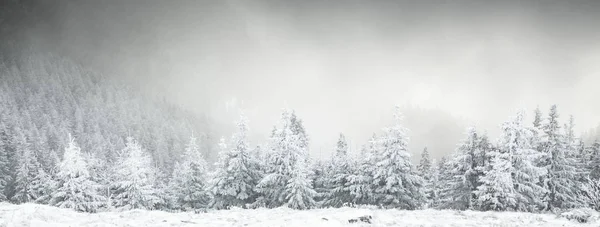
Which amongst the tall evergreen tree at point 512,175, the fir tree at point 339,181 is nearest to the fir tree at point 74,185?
the fir tree at point 339,181

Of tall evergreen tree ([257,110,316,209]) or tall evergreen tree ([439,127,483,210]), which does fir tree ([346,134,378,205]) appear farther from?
tall evergreen tree ([439,127,483,210])

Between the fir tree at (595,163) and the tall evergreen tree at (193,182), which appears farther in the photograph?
the fir tree at (595,163)

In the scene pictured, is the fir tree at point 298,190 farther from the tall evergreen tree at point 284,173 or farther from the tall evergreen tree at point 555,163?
the tall evergreen tree at point 555,163

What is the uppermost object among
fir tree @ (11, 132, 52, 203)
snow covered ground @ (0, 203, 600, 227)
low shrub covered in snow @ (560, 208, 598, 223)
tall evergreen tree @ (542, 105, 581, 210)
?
tall evergreen tree @ (542, 105, 581, 210)

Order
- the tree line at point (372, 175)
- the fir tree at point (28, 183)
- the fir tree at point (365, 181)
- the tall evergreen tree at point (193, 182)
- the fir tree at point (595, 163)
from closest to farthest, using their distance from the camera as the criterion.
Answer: the tree line at point (372, 175)
the fir tree at point (365, 181)
the tall evergreen tree at point (193, 182)
the fir tree at point (595, 163)
the fir tree at point (28, 183)

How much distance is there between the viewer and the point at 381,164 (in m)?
26.1

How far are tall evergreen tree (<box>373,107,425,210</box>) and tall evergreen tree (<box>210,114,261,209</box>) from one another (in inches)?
401

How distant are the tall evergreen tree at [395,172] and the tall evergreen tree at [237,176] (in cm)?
1018

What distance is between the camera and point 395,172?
1045 inches

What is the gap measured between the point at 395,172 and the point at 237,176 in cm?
1273

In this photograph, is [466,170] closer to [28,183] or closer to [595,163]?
[595,163]

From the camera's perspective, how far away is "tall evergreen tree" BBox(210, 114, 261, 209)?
27.4 metres

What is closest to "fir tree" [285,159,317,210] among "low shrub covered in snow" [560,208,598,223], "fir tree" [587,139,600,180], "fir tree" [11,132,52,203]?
"low shrub covered in snow" [560,208,598,223]

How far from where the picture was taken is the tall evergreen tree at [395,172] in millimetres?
25750
